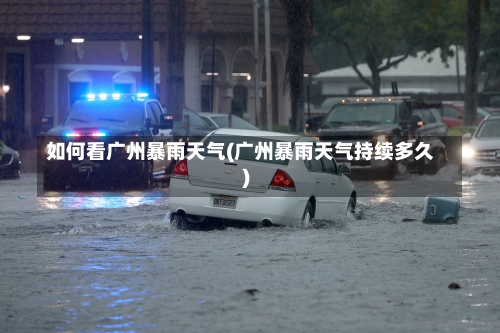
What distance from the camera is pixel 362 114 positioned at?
2603 cm

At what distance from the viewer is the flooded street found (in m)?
7.80

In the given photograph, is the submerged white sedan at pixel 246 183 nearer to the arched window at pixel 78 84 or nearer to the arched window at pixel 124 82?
the arched window at pixel 78 84

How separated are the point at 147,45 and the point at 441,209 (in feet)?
47.6

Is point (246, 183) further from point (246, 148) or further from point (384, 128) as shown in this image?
point (384, 128)

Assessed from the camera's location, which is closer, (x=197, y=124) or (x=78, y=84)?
(x=197, y=124)

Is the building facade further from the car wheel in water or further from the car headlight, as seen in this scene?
the car wheel in water

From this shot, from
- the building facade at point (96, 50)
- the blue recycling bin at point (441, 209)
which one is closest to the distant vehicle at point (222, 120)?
the building facade at point (96, 50)

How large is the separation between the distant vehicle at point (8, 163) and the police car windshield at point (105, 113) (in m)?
2.78

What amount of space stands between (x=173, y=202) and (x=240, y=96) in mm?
37004

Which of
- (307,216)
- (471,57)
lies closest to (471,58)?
(471,57)

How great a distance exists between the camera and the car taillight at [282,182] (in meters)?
13.2

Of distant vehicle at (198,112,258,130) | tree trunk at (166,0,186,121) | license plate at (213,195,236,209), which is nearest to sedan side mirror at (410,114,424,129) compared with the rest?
distant vehicle at (198,112,258,130)

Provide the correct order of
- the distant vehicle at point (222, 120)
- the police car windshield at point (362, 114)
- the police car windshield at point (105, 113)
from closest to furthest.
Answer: the police car windshield at point (105, 113)
the police car windshield at point (362, 114)
the distant vehicle at point (222, 120)

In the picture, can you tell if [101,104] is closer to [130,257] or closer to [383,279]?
[130,257]
